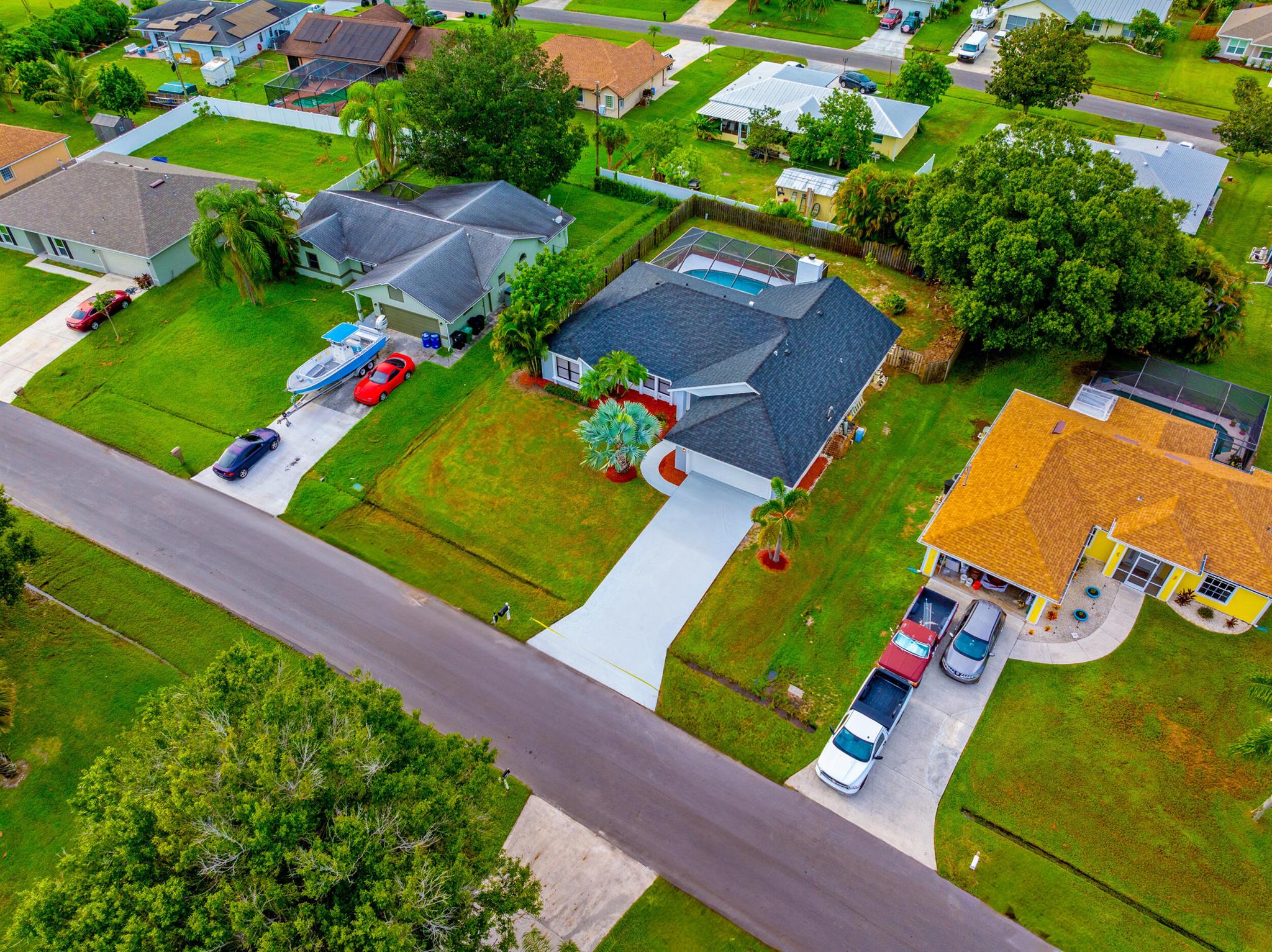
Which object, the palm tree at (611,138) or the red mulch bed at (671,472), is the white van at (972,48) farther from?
the red mulch bed at (671,472)

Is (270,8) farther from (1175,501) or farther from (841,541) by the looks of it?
(1175,501)

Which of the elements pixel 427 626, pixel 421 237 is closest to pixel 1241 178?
pixel 421 237

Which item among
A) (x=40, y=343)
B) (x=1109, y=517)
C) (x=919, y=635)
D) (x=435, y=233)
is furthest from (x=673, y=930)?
(x=40, y=343)

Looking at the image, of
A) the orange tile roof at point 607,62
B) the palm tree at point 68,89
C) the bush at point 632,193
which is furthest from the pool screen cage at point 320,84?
the bush at point 632,193

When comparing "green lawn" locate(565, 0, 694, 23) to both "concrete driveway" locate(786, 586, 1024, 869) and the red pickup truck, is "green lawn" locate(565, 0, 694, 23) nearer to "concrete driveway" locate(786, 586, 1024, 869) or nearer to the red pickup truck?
the red pickup truck

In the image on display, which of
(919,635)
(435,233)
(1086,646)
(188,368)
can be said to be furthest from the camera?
(435,233)

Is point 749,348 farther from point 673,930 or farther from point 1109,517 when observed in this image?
point 673,930
